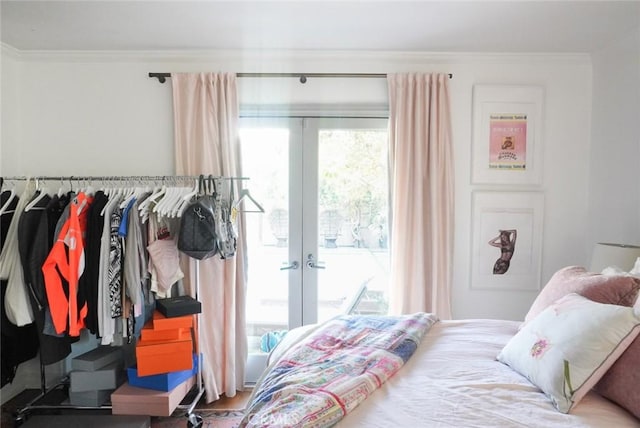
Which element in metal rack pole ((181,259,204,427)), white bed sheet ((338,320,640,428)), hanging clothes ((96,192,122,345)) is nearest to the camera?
white bed sheet ((338,320,640,428))

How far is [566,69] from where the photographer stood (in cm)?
269

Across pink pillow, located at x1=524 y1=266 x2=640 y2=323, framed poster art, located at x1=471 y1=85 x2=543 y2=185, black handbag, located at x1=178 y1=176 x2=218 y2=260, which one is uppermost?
framed poster art, located at x1=471 y1=85 x2=543 y2=185

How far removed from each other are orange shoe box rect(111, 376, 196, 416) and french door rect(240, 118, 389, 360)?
777 millimetres

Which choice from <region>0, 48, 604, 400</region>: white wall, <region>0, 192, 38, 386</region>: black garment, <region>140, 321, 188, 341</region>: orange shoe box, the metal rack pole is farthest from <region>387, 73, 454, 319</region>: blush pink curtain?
<region>0, 192, 38, 386</region>: black garment

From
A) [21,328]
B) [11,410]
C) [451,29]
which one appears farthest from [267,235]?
[11,410]

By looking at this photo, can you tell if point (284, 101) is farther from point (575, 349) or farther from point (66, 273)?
point (575, 349)

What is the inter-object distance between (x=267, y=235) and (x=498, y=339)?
175 cm

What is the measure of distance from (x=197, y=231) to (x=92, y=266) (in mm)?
651

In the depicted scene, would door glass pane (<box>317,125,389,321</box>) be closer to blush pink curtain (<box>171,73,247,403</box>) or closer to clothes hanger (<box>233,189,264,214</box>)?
clothes hanger (<box>233,189,264,214</box>)

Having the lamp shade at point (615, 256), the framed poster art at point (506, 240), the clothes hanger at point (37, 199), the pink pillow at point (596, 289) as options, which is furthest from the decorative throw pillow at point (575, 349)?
the clothes hanger at point (37, 199)

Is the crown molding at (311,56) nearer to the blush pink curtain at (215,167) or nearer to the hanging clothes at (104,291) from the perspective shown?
the blush pink curtain at (215,167)

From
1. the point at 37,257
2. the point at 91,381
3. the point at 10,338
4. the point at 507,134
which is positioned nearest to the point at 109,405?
the point at 91,381

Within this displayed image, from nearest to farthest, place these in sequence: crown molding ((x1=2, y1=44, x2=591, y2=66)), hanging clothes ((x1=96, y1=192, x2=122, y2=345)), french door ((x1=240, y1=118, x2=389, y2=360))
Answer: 1. hanging clothes ((x1=96, y1=192, x2=122, y2=345))
2. crown molding ((x1=2, y1=44, x2=591, y2=66))
3. french door ((x1=240, y1=118, x2=389, y2=360))

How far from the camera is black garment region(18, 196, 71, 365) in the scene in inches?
82.9
